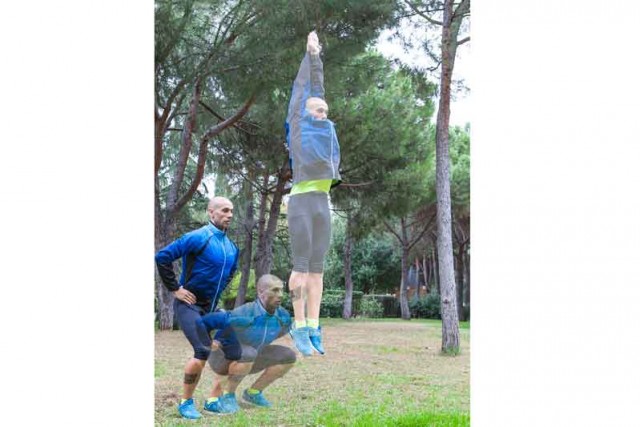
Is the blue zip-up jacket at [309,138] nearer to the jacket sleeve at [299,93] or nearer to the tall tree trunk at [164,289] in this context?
the jacket sleeve at [299,93]

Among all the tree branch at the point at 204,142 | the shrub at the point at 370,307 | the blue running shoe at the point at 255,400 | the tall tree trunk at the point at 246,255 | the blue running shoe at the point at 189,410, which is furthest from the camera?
the shrub at the point at 370,307

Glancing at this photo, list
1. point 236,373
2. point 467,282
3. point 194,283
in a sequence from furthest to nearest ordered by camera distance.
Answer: point 467,282 < point 236,373 < point 194,283

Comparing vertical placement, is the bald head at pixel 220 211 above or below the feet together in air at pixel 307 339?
above

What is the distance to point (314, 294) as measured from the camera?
4883 millimetres

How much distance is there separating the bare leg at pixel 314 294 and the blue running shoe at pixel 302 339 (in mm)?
109

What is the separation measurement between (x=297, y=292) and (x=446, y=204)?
4.31ft

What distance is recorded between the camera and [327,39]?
5.13 meters

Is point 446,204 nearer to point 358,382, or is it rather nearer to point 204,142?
point 358,382

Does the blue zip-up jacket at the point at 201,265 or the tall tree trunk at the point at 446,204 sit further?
the tall tree trunk at the point at 446,204

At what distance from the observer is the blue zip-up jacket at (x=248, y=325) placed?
4.63m

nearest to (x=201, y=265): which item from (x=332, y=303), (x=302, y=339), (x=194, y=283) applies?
(x=194, y=283)

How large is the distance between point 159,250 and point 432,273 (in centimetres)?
196

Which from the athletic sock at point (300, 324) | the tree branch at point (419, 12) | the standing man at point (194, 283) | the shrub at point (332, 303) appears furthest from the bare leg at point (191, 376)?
the tree branch at point (419, 12)

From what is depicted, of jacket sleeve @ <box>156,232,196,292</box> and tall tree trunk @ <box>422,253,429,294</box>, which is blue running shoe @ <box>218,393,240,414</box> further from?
tall tree trunk @ <box>422,253,429,294</box>
